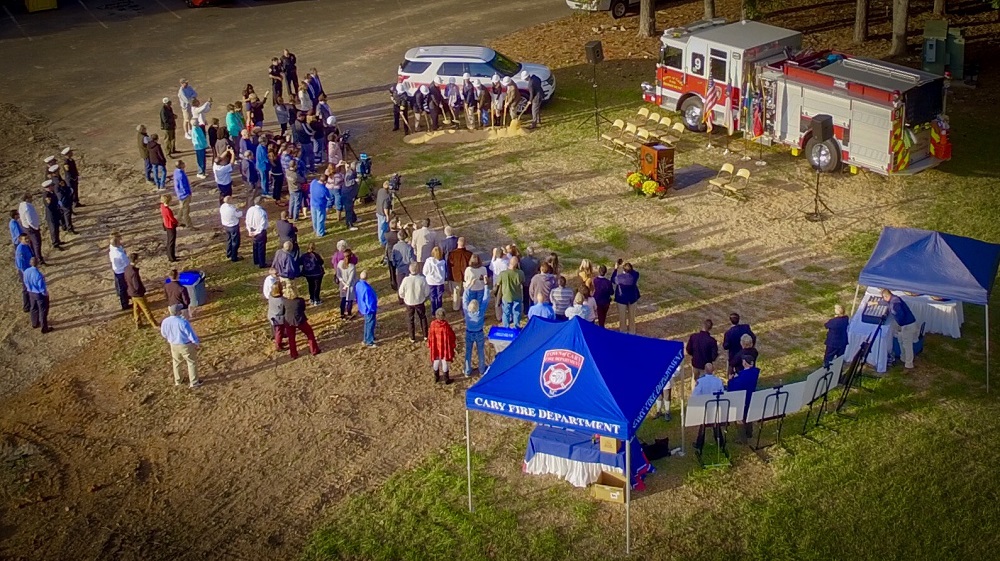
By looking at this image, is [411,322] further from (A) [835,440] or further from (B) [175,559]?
(A) [835,440]

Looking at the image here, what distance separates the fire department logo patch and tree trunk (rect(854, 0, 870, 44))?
69.3 ft

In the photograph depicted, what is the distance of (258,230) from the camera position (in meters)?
20.9

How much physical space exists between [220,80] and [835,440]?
2227 cm

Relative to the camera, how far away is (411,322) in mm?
18594

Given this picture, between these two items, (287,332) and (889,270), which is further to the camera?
(287,332)

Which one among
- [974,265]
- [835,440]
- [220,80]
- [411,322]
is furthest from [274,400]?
[220,80]

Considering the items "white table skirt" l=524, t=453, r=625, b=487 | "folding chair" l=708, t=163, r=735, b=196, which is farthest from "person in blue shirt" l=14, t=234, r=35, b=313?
"folding chair" l=708, t=163, r=735, b=196

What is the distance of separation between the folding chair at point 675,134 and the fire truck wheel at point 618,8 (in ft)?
33.5

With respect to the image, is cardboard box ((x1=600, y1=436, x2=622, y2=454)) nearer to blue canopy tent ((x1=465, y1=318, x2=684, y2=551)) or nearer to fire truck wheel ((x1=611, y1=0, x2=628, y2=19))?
blue canopy tent ((x1=465, y1=318, x2=684, y2=551))

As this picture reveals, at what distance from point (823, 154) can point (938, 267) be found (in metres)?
7.56

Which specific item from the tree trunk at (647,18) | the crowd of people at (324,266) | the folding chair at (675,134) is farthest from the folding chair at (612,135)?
the tree trunk at (647,18)

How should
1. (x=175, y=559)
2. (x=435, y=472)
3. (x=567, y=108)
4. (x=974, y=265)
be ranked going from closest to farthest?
(x=175, y=559) < (x=435, y=472) < (x=974, y=265) < (x=567, y=108)

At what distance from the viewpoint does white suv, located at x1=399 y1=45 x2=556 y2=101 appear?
2806 centimetres

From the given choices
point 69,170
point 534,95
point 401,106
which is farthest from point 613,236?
point 69,170
